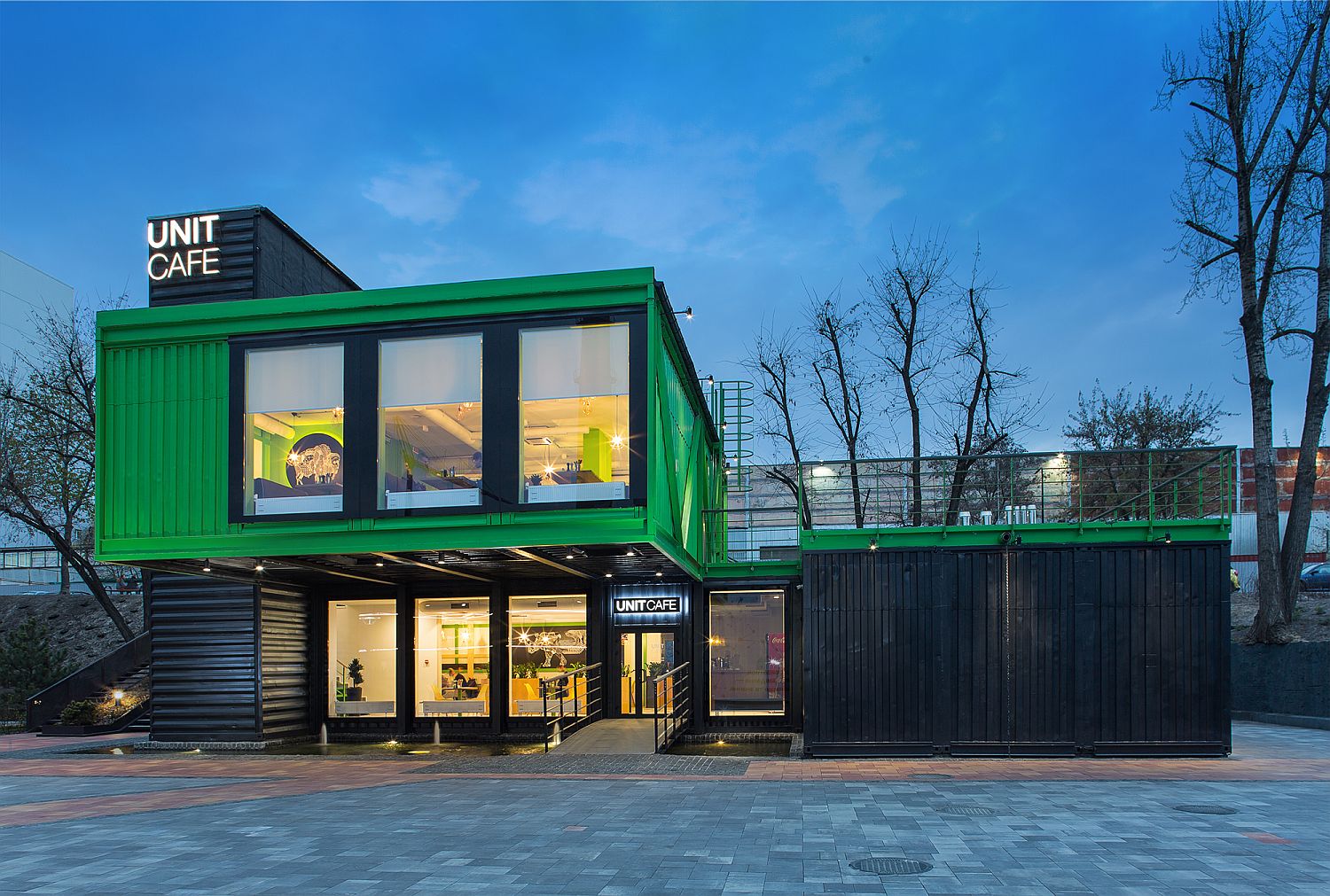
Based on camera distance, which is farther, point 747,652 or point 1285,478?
point 1285,478

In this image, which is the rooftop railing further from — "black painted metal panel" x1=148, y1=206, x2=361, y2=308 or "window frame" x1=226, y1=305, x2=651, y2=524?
"black painted metal panel" x1=148, y1=206, x2=361, y2=308

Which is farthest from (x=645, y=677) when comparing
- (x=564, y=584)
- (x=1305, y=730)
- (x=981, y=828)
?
(x=1305, y=730)

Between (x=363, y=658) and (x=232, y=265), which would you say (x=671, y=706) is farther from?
(x=232, y=265)

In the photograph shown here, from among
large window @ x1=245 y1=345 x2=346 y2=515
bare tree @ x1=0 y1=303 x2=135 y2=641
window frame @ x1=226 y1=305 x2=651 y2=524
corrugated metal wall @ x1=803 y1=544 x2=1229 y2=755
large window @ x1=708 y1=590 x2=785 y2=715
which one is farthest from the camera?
bare tree @ x1=0 y1=303 x2=135 y2=641

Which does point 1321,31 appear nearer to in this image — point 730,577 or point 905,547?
point 905,547

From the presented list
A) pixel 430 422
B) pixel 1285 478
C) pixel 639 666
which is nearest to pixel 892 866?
pixel 430 422

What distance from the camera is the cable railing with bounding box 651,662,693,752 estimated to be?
1541cm

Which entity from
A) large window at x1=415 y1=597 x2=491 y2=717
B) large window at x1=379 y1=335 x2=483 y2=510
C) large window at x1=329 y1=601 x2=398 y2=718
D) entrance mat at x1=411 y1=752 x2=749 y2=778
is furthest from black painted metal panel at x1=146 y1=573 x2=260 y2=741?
large window at x1=379 y1=335 x2=483 y2=510

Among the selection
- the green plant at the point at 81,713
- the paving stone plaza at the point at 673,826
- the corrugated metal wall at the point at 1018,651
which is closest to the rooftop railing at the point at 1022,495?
the corrugated metal wall at the point at 1018,651

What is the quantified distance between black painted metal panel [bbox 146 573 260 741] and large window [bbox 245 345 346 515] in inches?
186

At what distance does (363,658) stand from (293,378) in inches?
287

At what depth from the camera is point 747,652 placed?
17750mm

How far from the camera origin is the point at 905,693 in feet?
46.7

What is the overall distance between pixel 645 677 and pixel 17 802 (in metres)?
10.2
